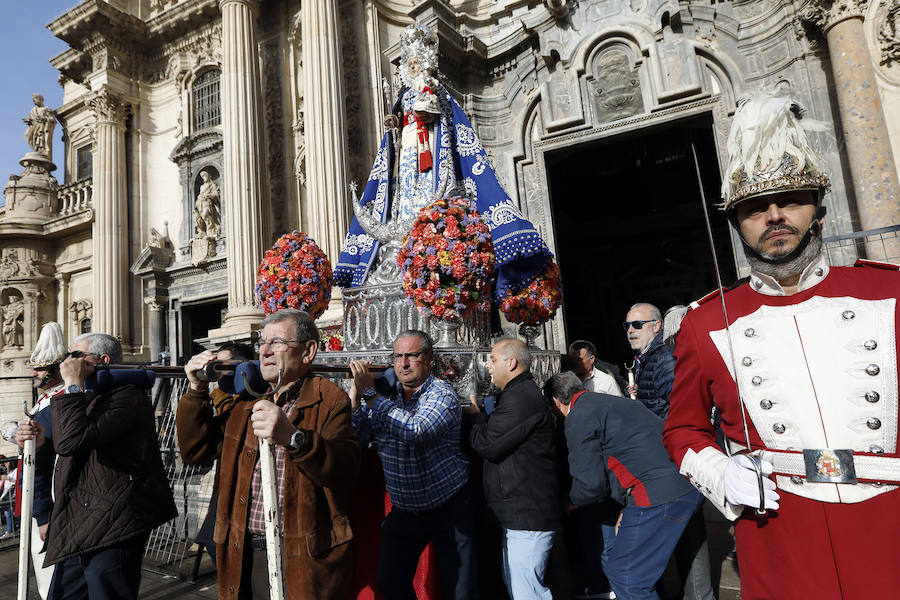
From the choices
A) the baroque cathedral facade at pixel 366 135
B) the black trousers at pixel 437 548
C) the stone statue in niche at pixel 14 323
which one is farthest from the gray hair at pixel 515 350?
the stone statue in niche at pixel 14 323

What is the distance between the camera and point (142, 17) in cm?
1582

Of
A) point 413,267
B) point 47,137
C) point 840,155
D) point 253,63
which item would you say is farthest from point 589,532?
point 47,137

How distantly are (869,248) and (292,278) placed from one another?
22.4 ft

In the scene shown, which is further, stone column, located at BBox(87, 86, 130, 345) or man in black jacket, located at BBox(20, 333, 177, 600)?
stone column, located at BBox(87, 86, 130, 345)

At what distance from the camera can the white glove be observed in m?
1.49

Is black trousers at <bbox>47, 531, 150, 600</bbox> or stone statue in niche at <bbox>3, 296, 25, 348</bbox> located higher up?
stone statue in niche at <bbox>3, 296, 25, 348</bbox>

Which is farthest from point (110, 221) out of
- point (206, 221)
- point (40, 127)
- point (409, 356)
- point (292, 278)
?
point (409, 356)

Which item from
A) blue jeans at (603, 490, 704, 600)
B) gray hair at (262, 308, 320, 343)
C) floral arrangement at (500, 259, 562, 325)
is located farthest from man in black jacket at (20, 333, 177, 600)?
floral arrangement at (500, 259, 562, 325)

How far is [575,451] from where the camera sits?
10.6 feet

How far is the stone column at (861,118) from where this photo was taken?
21.4ft

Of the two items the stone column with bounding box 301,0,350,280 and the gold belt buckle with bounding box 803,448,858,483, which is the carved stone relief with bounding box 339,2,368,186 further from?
the gold belt buckle with bounding box 803,448,858,483

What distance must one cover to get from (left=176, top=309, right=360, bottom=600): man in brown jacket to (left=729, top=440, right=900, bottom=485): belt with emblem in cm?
164

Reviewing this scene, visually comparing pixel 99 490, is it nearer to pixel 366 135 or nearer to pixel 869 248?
pixel 869 248

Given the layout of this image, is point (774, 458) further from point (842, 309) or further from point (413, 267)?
point (413, 267)
